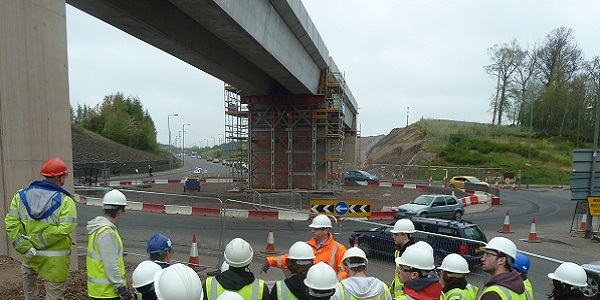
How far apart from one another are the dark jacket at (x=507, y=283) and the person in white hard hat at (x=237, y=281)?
1762 mm

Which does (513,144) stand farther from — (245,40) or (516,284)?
(516,284)

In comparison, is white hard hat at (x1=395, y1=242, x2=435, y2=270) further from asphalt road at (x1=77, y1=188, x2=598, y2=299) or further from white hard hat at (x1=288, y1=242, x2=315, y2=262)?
asphalt road at (x1=77, y1=188, x2=598, y2=299)

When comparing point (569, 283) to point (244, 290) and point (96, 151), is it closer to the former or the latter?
point (244, 290)

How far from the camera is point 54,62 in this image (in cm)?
637

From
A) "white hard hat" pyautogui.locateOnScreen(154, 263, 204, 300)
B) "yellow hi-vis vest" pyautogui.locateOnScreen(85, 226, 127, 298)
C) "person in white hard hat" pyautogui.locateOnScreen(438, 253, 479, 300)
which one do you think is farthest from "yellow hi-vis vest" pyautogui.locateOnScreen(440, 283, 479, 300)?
"yellow hi-vis vest" pyautogui.locateOnScreen(85, 226, 127, 298)

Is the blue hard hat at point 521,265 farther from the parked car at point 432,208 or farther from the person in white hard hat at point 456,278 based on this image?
the parked car at point 432,208

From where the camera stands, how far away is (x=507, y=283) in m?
3.13

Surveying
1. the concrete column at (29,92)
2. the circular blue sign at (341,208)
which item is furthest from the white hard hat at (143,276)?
the circular blue sign at (341,208)

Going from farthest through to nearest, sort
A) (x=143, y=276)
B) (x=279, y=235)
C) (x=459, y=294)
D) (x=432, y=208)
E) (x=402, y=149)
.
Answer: (x=402, y=149) → (x=432, y=208) → (x=279, y=235) → (x=459, y=294) → (x=143, y=276)

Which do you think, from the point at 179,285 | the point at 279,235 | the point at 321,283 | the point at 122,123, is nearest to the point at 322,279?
the point at 321,283

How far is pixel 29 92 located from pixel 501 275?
6.80 m

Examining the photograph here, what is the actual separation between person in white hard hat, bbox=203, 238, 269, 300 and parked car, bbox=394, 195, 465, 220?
14092mm

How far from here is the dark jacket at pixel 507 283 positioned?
301cm

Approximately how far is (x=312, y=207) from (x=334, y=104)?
63.0ft
